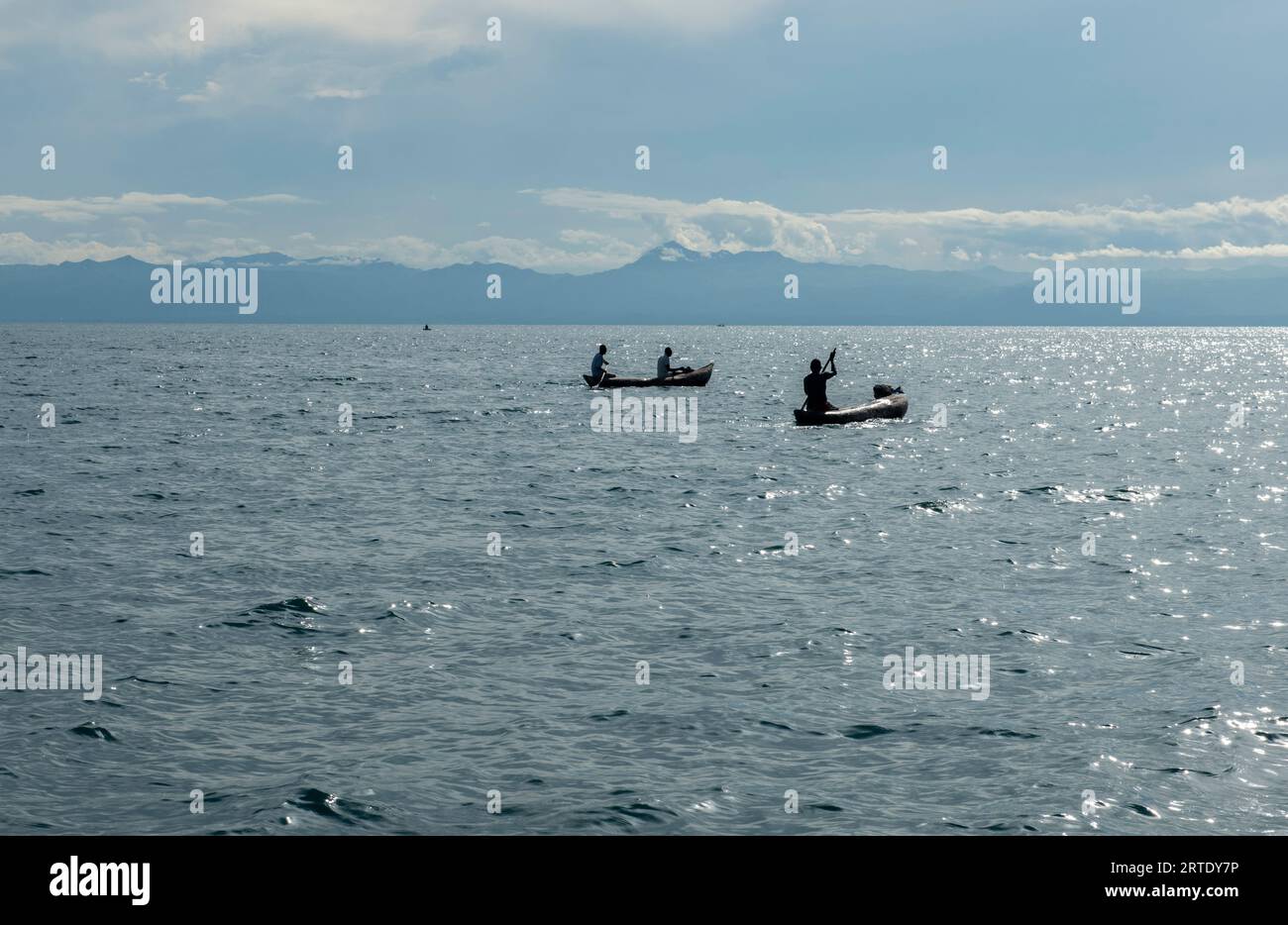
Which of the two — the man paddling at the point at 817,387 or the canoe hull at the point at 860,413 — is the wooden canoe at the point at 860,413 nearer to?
the canoe hull at the point at 860,413

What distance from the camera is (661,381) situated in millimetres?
57844

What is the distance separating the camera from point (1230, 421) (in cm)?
5347

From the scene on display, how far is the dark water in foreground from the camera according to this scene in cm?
1034

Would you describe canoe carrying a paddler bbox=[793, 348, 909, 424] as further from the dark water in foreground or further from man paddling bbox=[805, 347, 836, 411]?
the dark water in foreground

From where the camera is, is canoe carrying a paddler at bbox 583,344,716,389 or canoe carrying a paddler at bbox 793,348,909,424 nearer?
canoe carrying a paddler at bbox 793,348,909,424

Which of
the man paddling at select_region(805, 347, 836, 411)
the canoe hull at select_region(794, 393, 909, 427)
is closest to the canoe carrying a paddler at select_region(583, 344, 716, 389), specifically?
the canoe hull at select_region(794, 393, 909, 427)

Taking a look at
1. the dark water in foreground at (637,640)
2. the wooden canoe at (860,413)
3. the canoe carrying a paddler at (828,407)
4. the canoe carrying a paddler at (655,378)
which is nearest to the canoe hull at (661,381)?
the canoe carrying a paddler at (655,378)

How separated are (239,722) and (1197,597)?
13746 millimetres

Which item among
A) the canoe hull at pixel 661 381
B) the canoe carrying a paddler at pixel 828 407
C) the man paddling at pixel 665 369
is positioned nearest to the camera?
Result: the canoe carrying a paddler at pixel 828 407

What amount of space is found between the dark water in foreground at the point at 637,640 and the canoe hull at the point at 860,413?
7783 mm

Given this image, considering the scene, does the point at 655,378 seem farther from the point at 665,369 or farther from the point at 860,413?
the point at 860,413

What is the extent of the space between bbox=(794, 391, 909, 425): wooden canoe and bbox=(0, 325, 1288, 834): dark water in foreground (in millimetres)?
7778

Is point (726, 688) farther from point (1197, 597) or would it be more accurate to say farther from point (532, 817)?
point (1197, 597)

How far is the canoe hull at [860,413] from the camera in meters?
44.5
